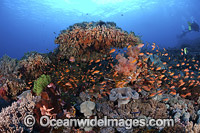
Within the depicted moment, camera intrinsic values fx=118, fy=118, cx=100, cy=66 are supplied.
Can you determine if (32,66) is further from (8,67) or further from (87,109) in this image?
(87,109)

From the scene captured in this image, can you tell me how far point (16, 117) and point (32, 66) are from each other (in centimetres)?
460

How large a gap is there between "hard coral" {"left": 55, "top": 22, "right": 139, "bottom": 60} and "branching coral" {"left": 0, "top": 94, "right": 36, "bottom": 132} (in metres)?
4.72

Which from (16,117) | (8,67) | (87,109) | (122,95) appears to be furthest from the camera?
(8,67)

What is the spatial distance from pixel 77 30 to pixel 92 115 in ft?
20.6

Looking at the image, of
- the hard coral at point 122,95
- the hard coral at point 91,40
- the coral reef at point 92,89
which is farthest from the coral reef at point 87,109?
the hard coral at point 91,40

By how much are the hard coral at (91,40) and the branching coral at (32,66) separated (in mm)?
1665

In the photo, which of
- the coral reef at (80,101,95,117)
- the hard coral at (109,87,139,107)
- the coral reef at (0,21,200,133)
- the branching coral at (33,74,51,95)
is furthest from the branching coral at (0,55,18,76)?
the hard coral at (109,87,139,107)

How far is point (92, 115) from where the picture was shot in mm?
5145

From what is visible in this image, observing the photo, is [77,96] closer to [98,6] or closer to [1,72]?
[1,72]

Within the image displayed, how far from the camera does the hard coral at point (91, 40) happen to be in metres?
8.72

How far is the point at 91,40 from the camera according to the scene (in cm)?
883

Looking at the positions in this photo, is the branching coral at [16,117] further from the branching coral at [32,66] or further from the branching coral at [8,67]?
the branching coral at [8,67]

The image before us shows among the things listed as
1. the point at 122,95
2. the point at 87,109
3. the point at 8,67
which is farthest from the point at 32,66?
the point at 122,95

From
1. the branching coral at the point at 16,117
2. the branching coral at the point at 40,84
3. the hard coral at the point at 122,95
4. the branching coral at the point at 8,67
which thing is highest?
the branching coral at the point at 8,67
